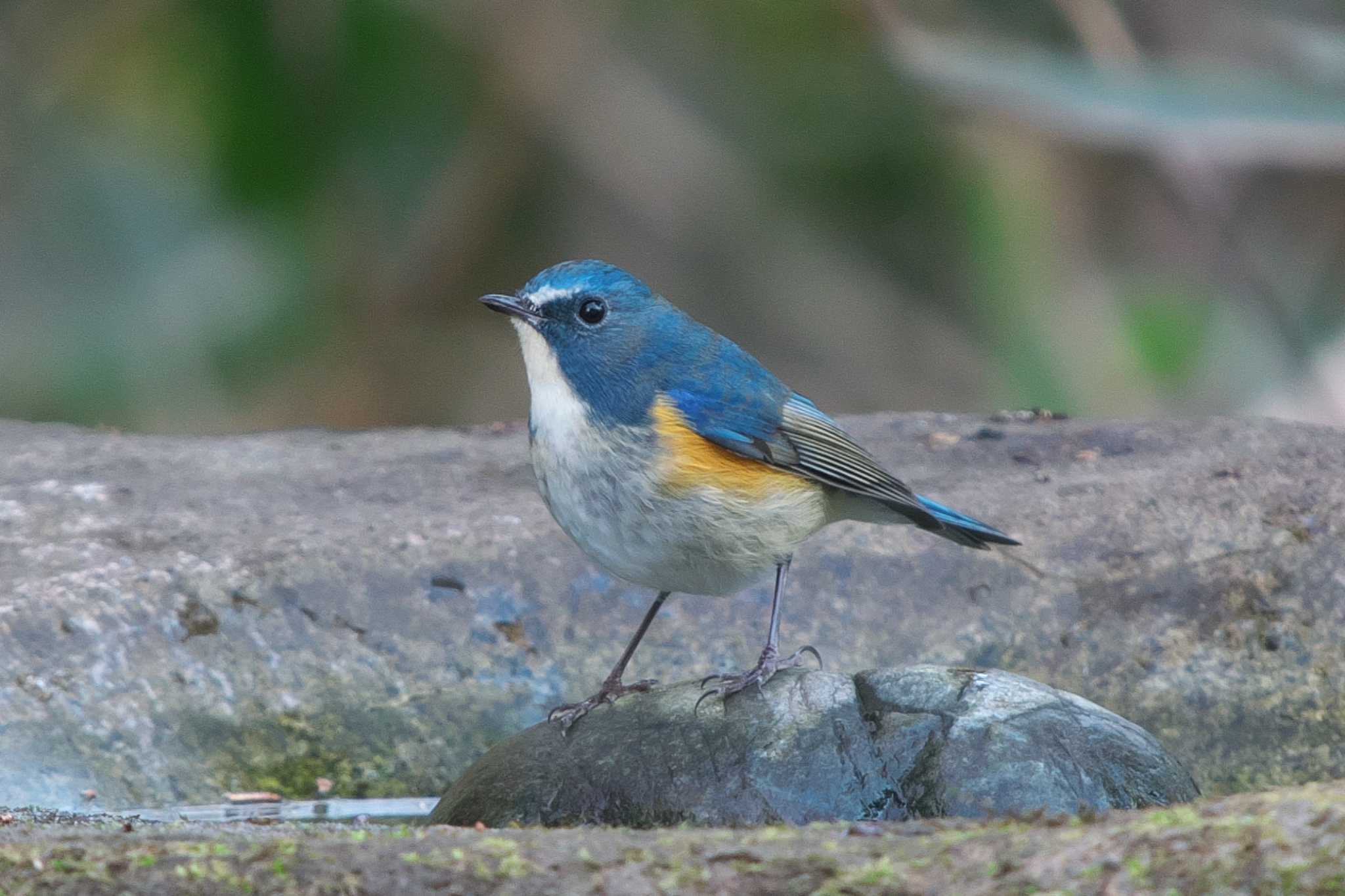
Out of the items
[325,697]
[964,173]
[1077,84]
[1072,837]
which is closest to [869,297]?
[964,173]

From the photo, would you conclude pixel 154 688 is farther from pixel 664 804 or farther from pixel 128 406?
pixel 128 406

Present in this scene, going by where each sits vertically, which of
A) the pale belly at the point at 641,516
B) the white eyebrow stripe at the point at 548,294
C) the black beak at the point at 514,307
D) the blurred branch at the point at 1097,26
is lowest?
the pale belly at the point at 641,516

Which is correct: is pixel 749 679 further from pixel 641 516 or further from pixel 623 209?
pixel 623 209

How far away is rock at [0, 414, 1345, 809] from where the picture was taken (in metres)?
4.37

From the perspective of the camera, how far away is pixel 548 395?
424 cm

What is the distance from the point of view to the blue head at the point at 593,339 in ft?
13.8

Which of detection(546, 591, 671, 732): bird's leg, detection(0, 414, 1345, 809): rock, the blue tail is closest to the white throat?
detection(546, 591, 671, 732): bird's leg

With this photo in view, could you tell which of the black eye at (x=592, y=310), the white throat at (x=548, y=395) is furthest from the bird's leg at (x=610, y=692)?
the black eye at (x=592, y=310)

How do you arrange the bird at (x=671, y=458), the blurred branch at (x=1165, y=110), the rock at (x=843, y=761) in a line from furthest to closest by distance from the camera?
the blurred branch at (x=1165, y=110) → the bird at (x=671, y=458) → the rock at (x=843, y=761)

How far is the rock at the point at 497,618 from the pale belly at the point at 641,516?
669 mm

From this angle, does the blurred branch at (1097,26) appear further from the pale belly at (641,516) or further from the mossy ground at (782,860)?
the mossy ground at (782,860)

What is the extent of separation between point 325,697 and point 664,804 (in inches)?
46.0

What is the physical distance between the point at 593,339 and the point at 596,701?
0.83 meters

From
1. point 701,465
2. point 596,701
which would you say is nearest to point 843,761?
point 596,701
